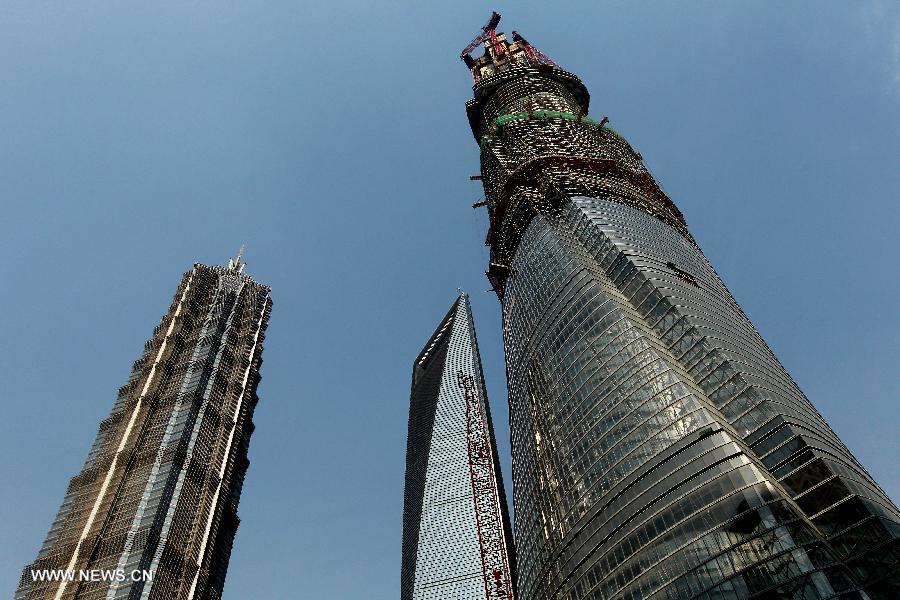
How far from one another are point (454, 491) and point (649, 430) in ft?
270

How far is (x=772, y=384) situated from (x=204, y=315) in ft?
354

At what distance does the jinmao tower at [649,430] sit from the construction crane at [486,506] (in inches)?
1499

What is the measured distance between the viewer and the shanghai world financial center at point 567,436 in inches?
2069

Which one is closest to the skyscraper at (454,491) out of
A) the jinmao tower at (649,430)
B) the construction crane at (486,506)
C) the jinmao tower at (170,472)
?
the construction crane at (486,506)

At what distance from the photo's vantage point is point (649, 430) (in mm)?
66125

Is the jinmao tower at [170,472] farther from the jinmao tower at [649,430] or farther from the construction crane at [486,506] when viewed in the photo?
the jinmao tower at [649,430]

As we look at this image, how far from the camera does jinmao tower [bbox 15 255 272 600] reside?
91.4 meters

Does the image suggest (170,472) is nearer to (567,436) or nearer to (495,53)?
(567,436)

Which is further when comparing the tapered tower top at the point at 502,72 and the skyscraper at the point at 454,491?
the tapered tower top at the point at 502,72

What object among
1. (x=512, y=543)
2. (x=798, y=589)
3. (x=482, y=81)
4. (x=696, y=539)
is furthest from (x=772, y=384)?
(x=482, y=81)

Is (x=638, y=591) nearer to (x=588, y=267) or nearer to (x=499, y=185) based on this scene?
(x=588, y=267)

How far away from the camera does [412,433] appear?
169000 mm

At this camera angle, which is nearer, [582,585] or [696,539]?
[696,539]

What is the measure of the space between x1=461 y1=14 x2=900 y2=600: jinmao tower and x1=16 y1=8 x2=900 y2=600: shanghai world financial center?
0.23 metres
